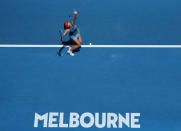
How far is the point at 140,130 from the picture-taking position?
1495 centimetres

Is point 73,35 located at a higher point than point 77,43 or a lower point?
higher

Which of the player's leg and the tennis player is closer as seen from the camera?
the tennis player

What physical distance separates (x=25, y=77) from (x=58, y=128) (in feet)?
9.78

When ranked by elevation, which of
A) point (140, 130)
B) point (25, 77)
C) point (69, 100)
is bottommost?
point (140, 130)

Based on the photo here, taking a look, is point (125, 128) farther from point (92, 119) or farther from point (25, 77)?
point (25, 77)

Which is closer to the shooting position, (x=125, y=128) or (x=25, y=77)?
(x=125, y=128)

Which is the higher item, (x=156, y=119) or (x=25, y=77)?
(x=25, y=77)

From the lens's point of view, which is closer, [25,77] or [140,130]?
[140,130]

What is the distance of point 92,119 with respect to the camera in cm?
1524

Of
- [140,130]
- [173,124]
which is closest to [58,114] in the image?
[140,130]

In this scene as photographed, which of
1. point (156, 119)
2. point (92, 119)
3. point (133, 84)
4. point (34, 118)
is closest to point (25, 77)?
point (34, 118)

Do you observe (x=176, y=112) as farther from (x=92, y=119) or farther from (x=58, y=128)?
(x=58, y=128)

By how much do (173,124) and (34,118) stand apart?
5.79m

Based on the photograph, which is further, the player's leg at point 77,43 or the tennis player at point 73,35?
the player's leg at point 77,43
